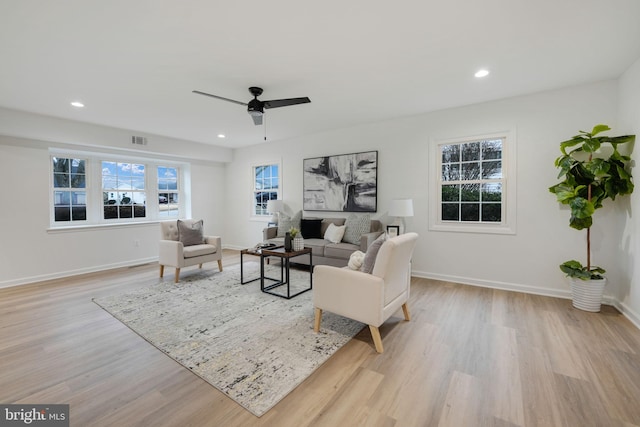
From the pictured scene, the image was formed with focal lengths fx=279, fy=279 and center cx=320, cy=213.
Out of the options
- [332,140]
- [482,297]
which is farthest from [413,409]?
[332,140]

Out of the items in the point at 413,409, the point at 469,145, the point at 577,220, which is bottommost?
the point at 413,409

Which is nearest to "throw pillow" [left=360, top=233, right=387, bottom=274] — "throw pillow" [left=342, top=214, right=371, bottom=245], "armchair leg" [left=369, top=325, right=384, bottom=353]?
"armchair leg" [left=369, top=325, right=384, bottom=353]

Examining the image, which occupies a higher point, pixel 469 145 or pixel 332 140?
pixel 332 140

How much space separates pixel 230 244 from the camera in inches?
294

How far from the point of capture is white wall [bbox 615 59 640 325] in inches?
110

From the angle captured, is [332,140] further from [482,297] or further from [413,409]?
[413,409]

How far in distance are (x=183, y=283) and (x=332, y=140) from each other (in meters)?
3.62

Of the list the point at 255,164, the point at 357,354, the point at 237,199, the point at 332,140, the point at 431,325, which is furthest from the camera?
the point at 237,199

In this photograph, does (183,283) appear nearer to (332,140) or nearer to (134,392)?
(134,392)

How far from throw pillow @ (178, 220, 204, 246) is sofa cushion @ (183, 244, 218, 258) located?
0.11 m

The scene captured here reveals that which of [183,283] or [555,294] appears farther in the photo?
[183,283]

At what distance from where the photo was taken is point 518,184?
376 centimetres

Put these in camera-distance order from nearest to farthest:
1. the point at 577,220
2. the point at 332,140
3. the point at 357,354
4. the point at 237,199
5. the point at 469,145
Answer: the point at 357,354 → the point at 577,220 → the point at 469,145 → the point at 332,140 → the point at 237,199

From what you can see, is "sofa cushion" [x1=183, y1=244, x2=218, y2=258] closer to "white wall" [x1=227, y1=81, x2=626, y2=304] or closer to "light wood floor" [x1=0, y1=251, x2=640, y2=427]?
"light wood floor" [x1=0, y1=251, x2=640, y2=427]
